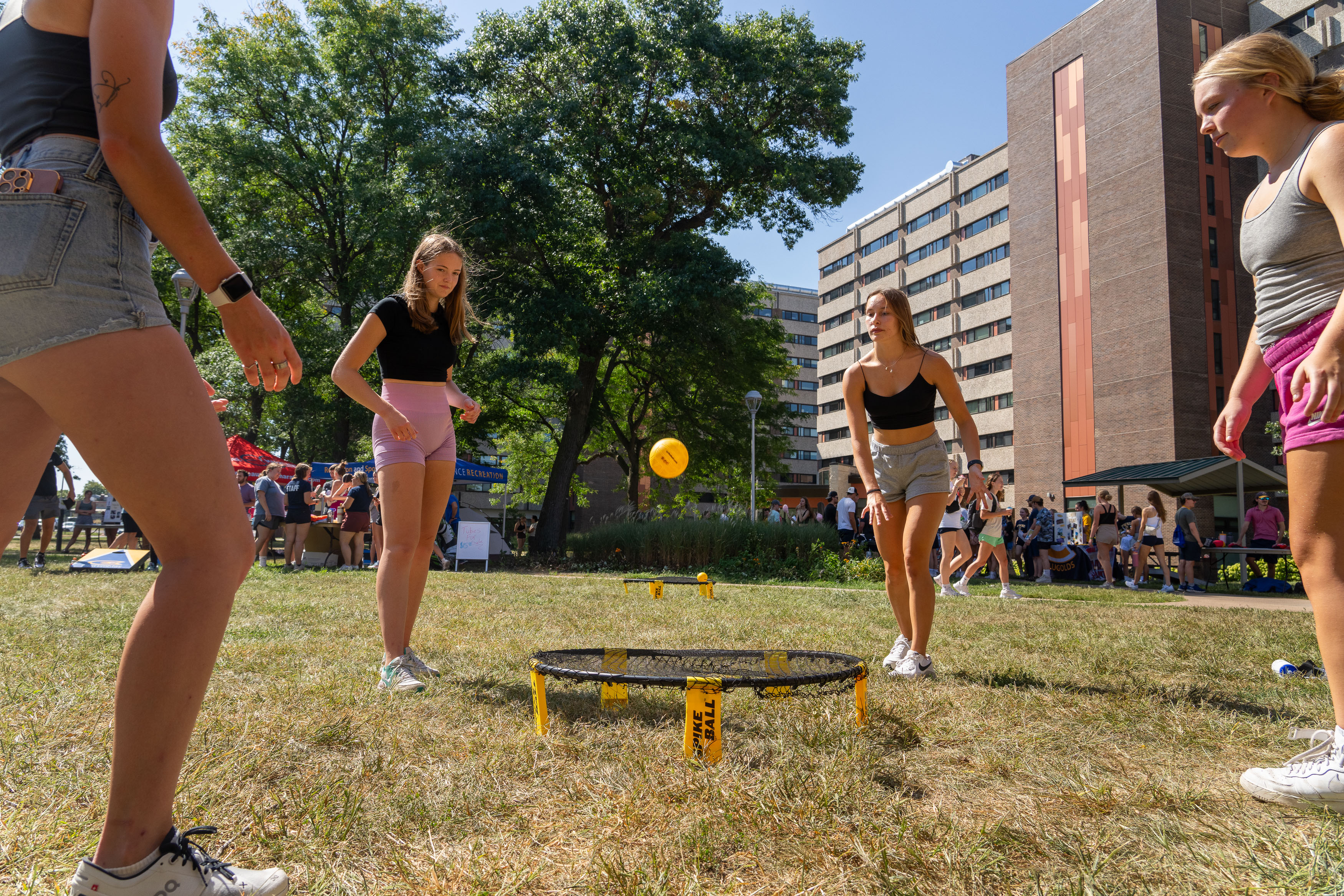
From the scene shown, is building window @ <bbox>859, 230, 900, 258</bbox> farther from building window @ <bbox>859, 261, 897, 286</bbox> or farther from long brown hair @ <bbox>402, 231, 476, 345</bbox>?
long brown hair @ <bbox>402, 231, 476, 345</bbox>

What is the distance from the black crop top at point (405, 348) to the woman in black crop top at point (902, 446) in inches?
93.0

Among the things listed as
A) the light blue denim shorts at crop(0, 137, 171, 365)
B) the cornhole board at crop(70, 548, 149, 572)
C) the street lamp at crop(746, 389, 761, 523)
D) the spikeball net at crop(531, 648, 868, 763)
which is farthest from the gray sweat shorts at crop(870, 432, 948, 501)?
the street lamp at crop(746, 389, 761, 523)

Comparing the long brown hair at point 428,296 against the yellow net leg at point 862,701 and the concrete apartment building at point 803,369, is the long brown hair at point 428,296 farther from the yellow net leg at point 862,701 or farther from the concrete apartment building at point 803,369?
the concrete apartment building at point 803,369

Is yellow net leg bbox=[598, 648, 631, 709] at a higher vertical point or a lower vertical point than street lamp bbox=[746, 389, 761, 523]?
lower

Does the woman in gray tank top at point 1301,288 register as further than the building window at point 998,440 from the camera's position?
No

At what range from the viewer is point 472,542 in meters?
18.1

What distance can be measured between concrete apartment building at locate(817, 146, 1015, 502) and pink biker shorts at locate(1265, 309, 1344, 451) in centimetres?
4532

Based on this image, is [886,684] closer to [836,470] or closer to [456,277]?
[456,277]

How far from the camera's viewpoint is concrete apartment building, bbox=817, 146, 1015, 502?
59312 millimetres

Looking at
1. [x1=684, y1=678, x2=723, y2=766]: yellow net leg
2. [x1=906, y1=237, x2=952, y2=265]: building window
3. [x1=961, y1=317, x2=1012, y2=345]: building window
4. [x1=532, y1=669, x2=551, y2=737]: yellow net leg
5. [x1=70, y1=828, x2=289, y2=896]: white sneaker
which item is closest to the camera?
[x1=70, y1=828, x2=289, y2=896]: white sneaker

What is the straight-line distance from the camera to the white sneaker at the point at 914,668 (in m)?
4.38

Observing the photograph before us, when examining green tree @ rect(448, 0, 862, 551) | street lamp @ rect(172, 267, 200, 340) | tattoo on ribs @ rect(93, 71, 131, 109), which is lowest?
tattoo on ribs @ rect(93, 71, 131, 109)

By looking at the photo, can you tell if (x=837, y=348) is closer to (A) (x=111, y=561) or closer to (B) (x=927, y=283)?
(B) (x=927, y=283)

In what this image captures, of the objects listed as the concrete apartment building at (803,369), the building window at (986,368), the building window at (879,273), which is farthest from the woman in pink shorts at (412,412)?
the concrete apartment building at (803,369)
